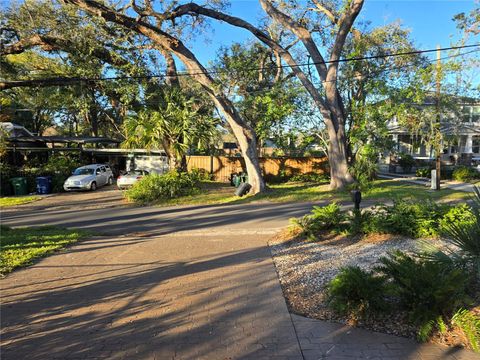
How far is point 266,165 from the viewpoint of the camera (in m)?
24.9

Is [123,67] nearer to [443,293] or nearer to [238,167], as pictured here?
[238,167]

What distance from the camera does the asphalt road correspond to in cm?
989

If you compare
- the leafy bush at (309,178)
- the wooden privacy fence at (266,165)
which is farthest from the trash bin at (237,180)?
the leafy bush at (309,178)

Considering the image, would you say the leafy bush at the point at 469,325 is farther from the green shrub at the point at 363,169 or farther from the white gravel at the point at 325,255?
the green shrub at the point at 363,169

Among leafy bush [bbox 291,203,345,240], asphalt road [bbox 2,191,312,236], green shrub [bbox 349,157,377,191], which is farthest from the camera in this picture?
green shrub [bbox 349,157,377,191]

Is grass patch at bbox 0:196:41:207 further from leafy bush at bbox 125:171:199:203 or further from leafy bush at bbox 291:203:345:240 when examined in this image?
leafy bush at bbox 291:203:345:240

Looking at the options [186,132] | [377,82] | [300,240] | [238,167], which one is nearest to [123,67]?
[186,132]

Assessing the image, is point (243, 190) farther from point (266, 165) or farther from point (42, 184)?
point (42, 184)

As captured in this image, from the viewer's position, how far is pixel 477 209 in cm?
390

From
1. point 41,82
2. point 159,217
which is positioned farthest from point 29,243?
point 41,82

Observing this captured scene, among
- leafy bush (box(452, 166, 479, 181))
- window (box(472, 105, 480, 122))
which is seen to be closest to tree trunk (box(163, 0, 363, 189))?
leafy bush (box(452, 166, 479, 181))

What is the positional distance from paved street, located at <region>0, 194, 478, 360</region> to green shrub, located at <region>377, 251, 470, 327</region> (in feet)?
1.19

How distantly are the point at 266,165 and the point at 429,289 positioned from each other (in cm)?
2142

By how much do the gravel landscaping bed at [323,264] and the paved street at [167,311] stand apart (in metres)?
0.17
